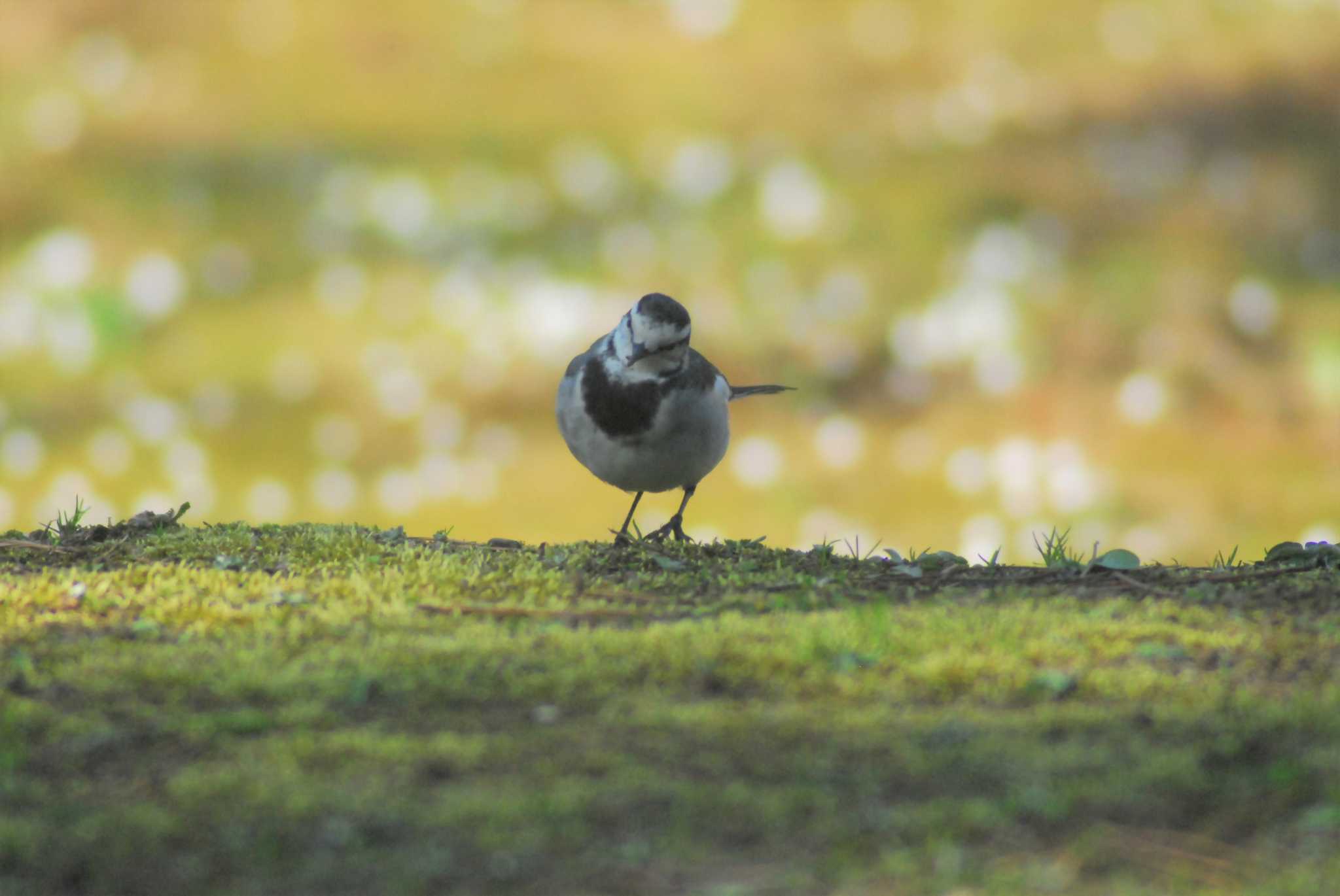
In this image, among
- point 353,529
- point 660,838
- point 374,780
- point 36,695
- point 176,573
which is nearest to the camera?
point 660,838

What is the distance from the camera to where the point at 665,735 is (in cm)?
279

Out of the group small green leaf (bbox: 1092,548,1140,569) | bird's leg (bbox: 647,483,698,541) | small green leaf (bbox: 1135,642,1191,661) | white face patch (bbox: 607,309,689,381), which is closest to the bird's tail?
bird's leg (bbox: 647,483,698,541)

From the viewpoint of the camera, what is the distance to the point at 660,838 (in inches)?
93.5

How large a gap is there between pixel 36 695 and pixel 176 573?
1.17 metres

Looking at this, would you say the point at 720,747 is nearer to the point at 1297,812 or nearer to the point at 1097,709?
the point at 1097,709

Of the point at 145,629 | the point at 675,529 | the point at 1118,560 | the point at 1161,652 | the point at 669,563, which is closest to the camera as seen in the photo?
the point at 1161,652

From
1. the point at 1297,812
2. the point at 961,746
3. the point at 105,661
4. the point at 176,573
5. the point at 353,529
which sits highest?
the point at 353,529

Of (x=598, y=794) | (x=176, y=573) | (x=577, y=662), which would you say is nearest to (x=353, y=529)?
(x=176, y=573)

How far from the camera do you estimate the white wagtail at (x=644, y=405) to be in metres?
5.10

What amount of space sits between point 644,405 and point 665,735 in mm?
2506

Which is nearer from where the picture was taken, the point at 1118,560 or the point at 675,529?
the point at 1118,560

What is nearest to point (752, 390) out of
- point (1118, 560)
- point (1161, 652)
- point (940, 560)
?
point (940, 560)

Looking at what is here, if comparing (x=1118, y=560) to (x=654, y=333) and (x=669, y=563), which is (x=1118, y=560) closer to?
(x=669, y=563)

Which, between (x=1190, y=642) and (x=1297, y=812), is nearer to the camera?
(x=1297, y=812)
